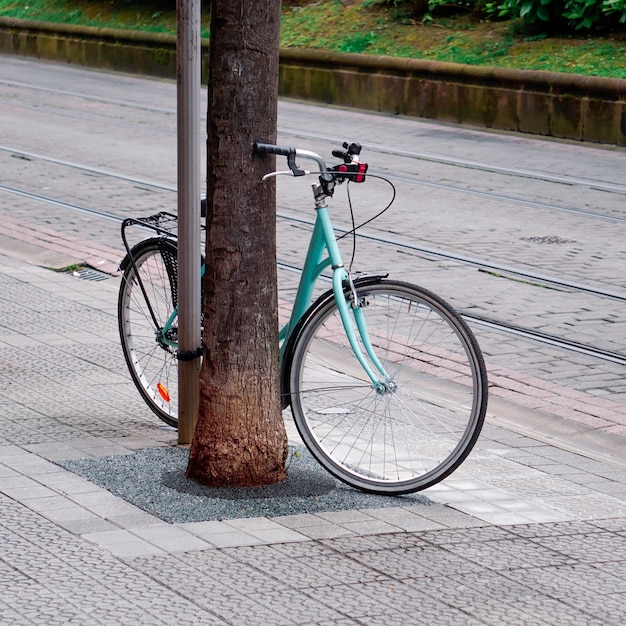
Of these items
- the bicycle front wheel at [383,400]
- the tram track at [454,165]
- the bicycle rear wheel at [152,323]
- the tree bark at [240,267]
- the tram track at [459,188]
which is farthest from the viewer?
the tram track at [454,165]

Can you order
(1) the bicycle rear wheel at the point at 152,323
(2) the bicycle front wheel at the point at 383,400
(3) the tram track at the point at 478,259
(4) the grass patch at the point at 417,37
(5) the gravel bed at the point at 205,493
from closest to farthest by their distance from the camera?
1. (5) the gravel bed at the point at 205,493
2. (2) the bicycle front wheel at the point at 383,400
3. (1) the bicycle rear wheel at the point at 152,323
4. (3) the tram track at the point at 478,259
5. (4) the grass patch at the point at 417,37

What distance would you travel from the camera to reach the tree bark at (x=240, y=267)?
4.96 metres

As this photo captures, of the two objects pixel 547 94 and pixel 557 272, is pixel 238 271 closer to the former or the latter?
pixel 557 272

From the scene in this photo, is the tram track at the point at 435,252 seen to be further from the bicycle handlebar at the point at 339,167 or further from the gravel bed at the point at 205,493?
the gravel bed at the point at 205,493

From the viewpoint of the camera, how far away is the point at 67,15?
29.8 m

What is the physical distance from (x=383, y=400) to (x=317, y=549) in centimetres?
94

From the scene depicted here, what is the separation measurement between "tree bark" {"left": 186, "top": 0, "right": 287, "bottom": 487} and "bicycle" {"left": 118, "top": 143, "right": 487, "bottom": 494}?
0.13 meters

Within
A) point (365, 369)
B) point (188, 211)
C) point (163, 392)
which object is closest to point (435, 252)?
point (163, 392)

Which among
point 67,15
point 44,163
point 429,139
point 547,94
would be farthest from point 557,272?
point 67,15

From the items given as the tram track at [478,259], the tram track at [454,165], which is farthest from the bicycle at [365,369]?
the tram track at [454,165]

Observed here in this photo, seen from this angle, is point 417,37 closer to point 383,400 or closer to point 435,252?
point 435,252

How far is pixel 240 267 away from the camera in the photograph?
5055mm

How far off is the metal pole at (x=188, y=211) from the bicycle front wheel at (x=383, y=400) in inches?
20.6

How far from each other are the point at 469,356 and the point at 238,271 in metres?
0.89
